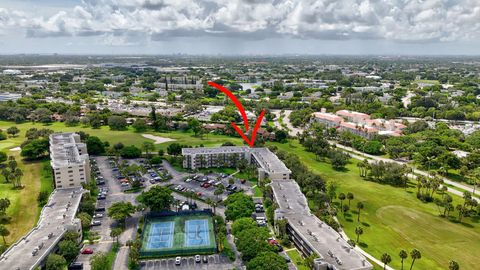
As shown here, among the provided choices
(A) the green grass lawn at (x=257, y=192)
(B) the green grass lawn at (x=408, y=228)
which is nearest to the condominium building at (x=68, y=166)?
(A) the green grass lawn at (x=257, y=192)

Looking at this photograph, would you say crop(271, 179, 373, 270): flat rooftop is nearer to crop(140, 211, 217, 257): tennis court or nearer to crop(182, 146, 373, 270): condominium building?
crop(182, 146, 373, 270): condominium building

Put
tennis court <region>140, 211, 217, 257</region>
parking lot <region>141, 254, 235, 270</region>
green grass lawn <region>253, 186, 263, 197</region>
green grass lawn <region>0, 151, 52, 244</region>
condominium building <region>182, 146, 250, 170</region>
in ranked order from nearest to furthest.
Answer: parking lot <region>141, 254, 235, 270</region> < tennis court <region>140, 211, 217, 257</region> < green grass lawn <region>0, 151, 52, 244</region> < green grass lawn <region>253, 186, 263, 197</region> < condominium building <region>182, 146, 250, 170</region>

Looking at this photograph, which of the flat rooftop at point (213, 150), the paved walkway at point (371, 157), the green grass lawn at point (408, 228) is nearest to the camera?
the green grass lawn at point (408, 228)

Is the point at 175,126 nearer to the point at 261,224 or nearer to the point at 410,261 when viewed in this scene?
the point at 261,224

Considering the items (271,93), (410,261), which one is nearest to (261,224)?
(410,261)

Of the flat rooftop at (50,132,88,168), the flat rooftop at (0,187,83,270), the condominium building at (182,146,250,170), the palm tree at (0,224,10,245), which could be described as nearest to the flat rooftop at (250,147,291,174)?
the condominium building at (182,146,250,170)

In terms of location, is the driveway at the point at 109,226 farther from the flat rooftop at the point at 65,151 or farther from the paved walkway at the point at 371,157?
the paved walkway at the point at 371,157
